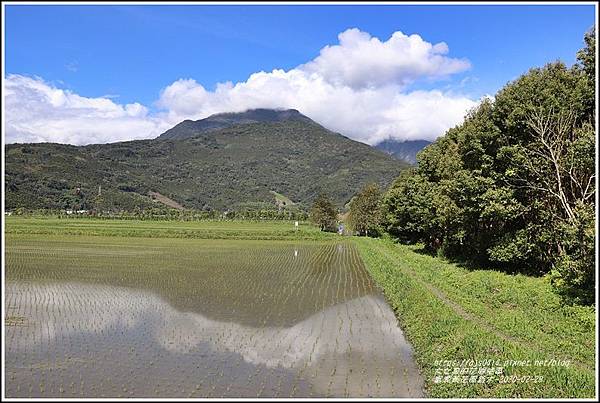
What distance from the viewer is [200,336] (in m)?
12.9

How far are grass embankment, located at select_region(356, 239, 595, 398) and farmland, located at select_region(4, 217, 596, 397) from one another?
0.12 ft

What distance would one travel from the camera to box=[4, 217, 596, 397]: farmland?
8.97 metres

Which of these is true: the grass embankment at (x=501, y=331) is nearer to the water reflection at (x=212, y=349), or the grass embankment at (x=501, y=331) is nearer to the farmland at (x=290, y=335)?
the farmland at (x=290, y=335)

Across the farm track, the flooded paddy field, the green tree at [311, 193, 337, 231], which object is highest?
the green tree at [311, 193, 337, 231]

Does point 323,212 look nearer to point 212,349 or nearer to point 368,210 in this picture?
point 368,210

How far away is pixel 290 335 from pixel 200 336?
261cm

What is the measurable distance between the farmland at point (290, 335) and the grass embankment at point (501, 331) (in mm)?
38

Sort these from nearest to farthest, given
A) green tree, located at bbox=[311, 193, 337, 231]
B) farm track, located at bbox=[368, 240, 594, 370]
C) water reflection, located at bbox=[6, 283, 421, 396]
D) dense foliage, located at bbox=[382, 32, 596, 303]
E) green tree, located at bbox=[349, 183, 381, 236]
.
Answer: farm track, located at bbox=[368, 240, 594, 370] < water reflection, located at bbox=[6, 283, 421, 396] < dense foliage, located at bbox=[382, 32, 596, 303] < green tree, located at bbox=[349, 183, 381, 236] < green tree, located at bbox=[311, 193, 337, 231]

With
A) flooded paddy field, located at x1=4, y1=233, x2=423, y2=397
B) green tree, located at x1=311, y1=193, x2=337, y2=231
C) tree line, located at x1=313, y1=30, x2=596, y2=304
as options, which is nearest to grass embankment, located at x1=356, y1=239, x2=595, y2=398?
flooded paddy field, located at x1=4, y1=233, x2=423, y2=397

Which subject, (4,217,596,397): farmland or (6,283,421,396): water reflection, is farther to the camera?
(6,283,421,396): water reflection

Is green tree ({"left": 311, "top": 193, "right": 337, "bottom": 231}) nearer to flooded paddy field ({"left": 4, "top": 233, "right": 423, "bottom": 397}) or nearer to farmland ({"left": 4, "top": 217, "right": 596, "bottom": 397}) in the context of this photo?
flooded paddy field ({"left": 4, "top": 233, "right": 423, "bottom": 397})

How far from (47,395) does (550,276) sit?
17656 millimetres

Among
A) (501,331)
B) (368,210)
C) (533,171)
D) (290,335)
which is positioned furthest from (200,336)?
(368,210)

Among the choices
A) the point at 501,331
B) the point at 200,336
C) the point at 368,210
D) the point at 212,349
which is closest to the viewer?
the point at 212,349
